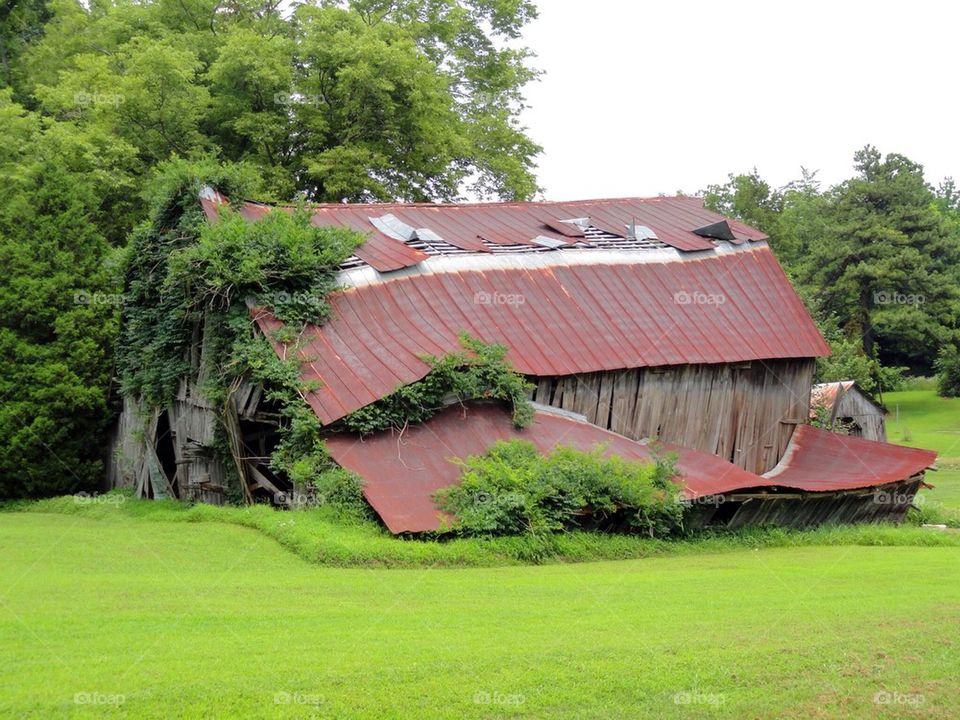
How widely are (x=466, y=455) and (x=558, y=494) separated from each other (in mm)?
→ 2185

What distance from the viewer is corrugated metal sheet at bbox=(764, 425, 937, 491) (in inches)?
1078

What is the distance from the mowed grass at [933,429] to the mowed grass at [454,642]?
76.7 ft

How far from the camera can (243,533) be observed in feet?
64.3

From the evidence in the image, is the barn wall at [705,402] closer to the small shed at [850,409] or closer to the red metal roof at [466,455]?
the red metal roof at [466,455]

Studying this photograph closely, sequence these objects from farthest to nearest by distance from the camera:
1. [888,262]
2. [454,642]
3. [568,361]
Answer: [888,262]
[568,361]
[454,642]

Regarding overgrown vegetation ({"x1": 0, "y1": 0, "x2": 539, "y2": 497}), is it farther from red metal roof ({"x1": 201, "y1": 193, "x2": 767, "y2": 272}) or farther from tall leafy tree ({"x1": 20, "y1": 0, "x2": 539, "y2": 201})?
red metal roof ({"x1": 201, "y1": 193, "x2": 767, "y2": 272})

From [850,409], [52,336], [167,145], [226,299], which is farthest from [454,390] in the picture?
[850,409]

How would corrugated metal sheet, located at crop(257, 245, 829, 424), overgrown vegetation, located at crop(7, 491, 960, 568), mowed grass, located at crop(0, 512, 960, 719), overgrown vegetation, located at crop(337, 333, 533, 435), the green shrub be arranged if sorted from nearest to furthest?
mowed grass, located at crop(0, 512, 960, 719)
overgrown vegetation, located at crop(7, 491, 960, 568)
the green shrub
overgrown vegetation, located at crop(337, 333, 533, 435)
corrugated metal sheet, located at crop(257, 245, 829, 424)

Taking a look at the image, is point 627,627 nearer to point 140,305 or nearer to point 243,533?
point 243,533

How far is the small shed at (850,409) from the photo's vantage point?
41.4 m

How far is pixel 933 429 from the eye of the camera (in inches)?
2378

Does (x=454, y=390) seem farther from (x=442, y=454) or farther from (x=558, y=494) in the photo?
(x=558, y=494)

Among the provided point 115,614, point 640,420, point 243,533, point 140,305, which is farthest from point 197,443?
point 115,614

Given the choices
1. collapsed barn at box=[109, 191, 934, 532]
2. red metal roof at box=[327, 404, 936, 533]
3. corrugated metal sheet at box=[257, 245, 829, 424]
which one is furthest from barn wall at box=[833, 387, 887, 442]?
red metal roof at box=[327, 404, 936, 533]
